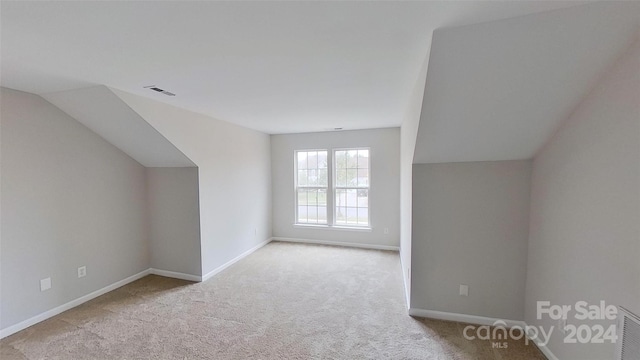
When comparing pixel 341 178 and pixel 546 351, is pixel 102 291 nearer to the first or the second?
pixel 341 178

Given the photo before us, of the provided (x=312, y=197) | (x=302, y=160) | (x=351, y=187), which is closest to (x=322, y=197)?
(x=312, y=197)

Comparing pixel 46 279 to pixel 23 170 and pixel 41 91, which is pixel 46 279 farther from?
pixel 41 91

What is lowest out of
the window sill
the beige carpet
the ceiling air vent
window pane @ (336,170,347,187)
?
the beige carpet

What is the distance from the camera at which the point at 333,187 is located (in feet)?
16.7

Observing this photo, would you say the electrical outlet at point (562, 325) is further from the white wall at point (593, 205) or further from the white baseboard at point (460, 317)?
the white baseboard at point (460, 317)

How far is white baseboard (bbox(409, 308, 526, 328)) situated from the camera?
7.82ft

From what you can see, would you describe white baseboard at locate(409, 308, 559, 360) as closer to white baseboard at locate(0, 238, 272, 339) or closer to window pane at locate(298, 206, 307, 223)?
white baseboard at locate(0, 238, 272, 339)

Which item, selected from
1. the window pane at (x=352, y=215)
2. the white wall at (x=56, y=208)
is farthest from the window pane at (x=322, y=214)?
the white wall at (x=56, y=208)

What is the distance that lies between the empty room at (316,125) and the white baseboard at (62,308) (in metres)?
0.03

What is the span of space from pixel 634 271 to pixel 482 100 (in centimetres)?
123

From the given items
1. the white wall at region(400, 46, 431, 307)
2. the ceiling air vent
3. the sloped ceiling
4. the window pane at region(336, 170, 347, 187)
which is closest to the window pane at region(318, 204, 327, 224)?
the window pane at region(336, 170, 347, 187)

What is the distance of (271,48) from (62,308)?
137 inches

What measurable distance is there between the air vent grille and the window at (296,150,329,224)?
4.07m

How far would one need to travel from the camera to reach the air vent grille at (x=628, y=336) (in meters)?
1.32
